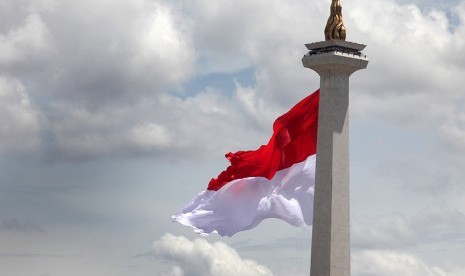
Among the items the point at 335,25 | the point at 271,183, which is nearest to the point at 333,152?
the point at 271,183

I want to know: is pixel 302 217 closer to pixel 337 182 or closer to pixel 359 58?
pixel 337 182

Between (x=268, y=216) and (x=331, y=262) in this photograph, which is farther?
(x=268, y=216)

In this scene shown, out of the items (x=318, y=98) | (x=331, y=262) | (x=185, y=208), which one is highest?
(x=318, y=98)

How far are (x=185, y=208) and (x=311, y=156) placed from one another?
10.6 meters

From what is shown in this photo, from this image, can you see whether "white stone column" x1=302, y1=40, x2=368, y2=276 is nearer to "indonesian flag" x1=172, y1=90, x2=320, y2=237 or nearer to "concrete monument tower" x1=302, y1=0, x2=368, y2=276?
"concrete monument tower" x1=302, y1=0, x2=368, y2=276

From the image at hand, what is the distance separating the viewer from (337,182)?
90562 millimetres

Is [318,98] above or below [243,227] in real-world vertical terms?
above

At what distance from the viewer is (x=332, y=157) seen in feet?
298

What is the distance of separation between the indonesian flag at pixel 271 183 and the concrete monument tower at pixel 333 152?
340 centimetres

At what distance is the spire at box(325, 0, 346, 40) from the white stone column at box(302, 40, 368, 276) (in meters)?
0.98

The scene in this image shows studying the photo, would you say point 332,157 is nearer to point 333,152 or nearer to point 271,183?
point 333,152

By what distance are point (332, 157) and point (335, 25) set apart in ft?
31.1

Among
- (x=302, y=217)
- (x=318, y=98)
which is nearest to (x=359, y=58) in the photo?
(x=318, y=98)

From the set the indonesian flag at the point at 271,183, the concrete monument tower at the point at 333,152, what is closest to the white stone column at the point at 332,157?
the concrete monument tower at the point at 333,152
